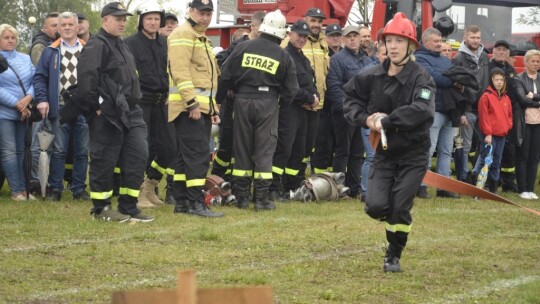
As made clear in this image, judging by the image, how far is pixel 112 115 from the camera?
1037cm

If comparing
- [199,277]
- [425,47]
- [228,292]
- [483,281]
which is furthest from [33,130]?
[228,292]

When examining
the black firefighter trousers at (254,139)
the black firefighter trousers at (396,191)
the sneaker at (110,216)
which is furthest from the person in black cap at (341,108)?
the black firefighter trousers at (396,191)

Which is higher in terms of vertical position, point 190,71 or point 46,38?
point 46,38

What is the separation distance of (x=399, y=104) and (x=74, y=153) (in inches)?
222

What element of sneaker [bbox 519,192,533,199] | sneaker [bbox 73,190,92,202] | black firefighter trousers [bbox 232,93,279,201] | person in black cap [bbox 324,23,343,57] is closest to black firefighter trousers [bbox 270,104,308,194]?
black firefighter trousers [bbox 232,93,279,201]

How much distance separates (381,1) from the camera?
17.6 meters

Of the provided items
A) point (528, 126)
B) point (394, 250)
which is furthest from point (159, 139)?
point (528, 126)

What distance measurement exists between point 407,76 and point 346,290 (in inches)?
69.5

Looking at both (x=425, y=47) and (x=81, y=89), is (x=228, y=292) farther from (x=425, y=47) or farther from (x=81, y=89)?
(x=425, y=47)

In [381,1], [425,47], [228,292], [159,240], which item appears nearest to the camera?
[228,292]

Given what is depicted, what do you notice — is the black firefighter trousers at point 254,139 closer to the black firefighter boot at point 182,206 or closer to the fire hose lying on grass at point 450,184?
the black firefighter boot at point 182,206

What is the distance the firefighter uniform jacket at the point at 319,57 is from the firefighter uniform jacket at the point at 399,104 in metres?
5.28

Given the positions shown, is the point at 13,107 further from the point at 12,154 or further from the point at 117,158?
the point at 117,158

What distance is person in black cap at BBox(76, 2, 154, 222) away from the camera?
407 inches
